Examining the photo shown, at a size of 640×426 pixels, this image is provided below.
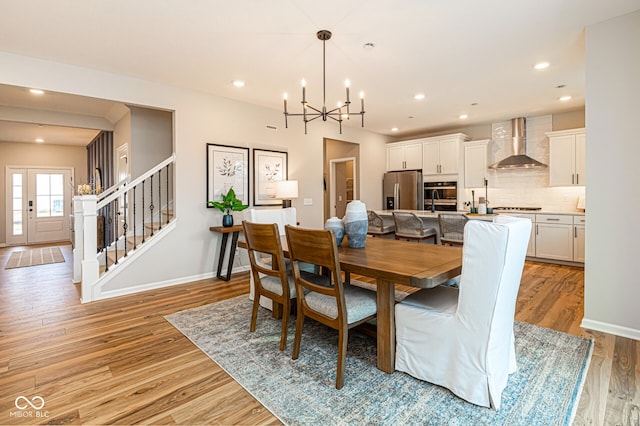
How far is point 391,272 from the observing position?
1844mm

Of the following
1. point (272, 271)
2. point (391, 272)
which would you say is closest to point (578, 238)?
point (391, 272)

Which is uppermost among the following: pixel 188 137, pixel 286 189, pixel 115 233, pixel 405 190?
pixel 188 137

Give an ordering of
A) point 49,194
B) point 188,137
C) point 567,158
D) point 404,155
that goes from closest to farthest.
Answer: point 188,137
point 567,158
point 404,155
point 49,194

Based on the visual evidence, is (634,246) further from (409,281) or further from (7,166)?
(7,166)

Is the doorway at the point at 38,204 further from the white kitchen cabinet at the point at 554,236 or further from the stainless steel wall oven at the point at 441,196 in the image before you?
the white kitchen cabinet at the point at 554,236

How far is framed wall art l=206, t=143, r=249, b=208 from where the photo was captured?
460cm

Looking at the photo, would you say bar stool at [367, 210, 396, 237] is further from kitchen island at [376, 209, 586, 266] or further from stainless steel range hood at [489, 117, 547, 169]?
stainless steel range hood at [489, 117, 547, 169]

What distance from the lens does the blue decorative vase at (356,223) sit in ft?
8.45

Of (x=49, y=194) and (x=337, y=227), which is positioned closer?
(x=337, y=227)

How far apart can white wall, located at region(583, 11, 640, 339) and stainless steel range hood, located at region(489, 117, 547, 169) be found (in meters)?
3.48

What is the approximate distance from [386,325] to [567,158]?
17.5 ft

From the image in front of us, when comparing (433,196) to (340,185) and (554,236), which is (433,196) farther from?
(554,236)

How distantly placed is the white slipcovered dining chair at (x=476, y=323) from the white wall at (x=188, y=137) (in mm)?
3365

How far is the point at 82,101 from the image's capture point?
4844 mm
